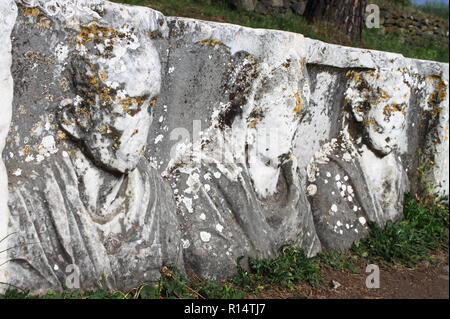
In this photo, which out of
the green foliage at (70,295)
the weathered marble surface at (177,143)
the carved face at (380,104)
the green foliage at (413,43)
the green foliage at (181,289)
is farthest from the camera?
the green foliage at (413,43)

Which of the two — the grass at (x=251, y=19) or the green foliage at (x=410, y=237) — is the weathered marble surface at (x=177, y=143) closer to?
the green foliage at (x=410, y=237)

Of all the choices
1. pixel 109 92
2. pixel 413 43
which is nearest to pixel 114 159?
pixel 109 92

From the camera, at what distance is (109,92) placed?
3312mm

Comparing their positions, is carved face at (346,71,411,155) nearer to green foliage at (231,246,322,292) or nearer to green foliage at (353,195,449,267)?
green foliage at (353,195,449,267)

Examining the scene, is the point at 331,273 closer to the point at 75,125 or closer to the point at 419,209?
the point at 419,209

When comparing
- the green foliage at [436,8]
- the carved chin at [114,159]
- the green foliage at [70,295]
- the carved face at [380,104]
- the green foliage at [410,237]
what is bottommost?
the green foliage at [410,237]

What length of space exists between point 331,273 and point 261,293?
30.3 inches

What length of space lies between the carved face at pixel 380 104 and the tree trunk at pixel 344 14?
2.50m

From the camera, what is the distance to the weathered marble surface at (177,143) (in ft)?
10.4

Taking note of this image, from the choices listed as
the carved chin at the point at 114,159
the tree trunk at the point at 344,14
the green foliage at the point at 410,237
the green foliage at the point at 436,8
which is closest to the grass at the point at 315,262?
the green foliage at the point at 410,237
